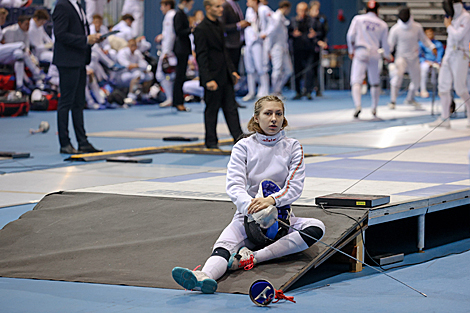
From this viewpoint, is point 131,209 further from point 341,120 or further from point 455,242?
point 341,120

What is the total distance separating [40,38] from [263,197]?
38.1 feet

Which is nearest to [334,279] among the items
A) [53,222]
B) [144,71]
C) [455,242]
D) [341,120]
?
[455,242]

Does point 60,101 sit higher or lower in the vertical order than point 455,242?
higher

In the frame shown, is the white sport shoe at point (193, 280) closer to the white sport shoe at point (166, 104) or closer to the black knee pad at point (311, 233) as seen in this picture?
the black knee pad at point (311, 233)

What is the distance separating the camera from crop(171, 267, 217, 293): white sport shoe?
304 cm

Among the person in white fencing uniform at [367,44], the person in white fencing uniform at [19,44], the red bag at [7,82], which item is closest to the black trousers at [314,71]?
the person in white fencing uniform at [367,44]

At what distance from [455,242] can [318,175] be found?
1306 millimetres

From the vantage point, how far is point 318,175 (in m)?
5.40

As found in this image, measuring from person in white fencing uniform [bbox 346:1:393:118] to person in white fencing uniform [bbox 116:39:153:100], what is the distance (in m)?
→ 5.38

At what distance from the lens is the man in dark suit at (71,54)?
7207 mm

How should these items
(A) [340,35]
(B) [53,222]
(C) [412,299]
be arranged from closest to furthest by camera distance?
(C) [412,299] → (B) [53,222] → (A) [340,35]

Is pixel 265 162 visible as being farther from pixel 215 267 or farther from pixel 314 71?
pixel 314 71

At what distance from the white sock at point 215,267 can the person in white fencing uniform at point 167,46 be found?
10.5 meters

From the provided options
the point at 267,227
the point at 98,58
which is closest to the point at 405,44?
the point at 98,58
